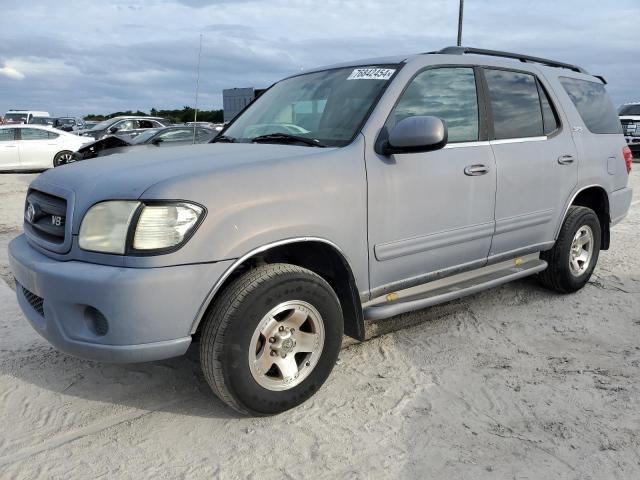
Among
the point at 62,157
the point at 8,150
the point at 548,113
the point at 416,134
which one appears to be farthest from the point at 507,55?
the point at 8,150

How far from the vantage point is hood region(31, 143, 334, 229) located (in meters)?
2.58

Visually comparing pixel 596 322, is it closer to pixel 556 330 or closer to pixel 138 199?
pixel 556 330

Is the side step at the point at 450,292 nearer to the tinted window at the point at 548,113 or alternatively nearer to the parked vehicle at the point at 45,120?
the tinted window at the point at 548,113

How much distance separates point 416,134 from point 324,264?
33.7 inches

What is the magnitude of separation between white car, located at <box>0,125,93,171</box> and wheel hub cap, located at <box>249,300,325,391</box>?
13205 millimetres

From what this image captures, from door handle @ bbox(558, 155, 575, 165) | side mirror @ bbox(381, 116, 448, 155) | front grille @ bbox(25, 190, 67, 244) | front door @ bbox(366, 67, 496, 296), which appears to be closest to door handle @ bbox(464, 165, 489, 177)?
front door @ bbox(366, 67, 496, 296)

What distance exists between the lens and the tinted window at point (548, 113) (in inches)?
173

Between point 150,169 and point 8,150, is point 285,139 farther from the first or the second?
point 8,150

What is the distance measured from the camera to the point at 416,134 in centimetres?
303

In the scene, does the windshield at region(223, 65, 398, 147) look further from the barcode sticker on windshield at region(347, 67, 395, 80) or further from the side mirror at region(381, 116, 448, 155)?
the side mirror at region(381, 116, 448, 155)

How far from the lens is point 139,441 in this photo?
2.70 meters

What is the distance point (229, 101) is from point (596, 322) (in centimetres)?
410

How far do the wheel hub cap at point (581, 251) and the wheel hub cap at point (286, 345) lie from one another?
107 inches

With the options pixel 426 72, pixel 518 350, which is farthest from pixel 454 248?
pixel 426 72
